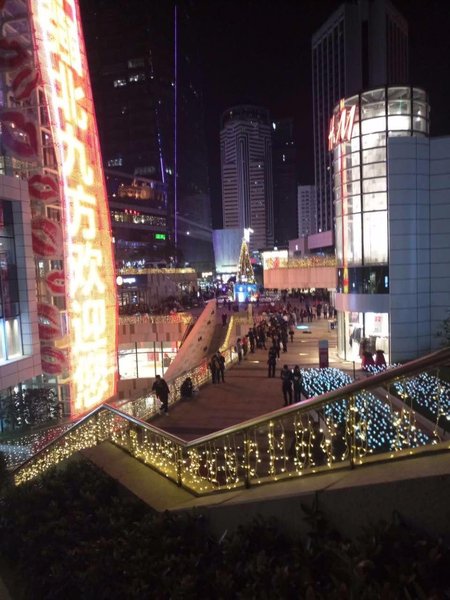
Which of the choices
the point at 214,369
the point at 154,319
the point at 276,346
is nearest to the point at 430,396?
the point at 214,369

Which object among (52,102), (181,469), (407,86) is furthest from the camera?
(407,86)

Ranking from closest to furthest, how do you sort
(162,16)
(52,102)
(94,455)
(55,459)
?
1. (94,455)
2. (55,459)
3. (52,102)
4. (162,16)

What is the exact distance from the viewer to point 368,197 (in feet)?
69.7

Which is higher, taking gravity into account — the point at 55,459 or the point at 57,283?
the point at 57,283

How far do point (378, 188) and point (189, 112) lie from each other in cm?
10107

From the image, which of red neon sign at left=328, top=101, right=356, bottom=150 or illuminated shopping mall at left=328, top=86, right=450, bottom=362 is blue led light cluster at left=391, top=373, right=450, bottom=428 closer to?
illuminated shopping mall at left=328, top=86, right=450, bottom=362

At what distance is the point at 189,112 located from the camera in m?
113

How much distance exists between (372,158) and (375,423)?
17243 millimetres

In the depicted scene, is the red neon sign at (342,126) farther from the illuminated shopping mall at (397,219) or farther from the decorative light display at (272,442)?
the decorative light display at (272,442)

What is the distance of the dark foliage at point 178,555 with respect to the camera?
345cm

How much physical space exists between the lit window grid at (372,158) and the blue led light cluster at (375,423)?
587 inches

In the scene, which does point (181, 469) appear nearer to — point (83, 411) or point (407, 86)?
point (83, 411)

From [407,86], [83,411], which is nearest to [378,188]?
[407,86]

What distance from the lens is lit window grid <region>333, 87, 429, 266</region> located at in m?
20.6
